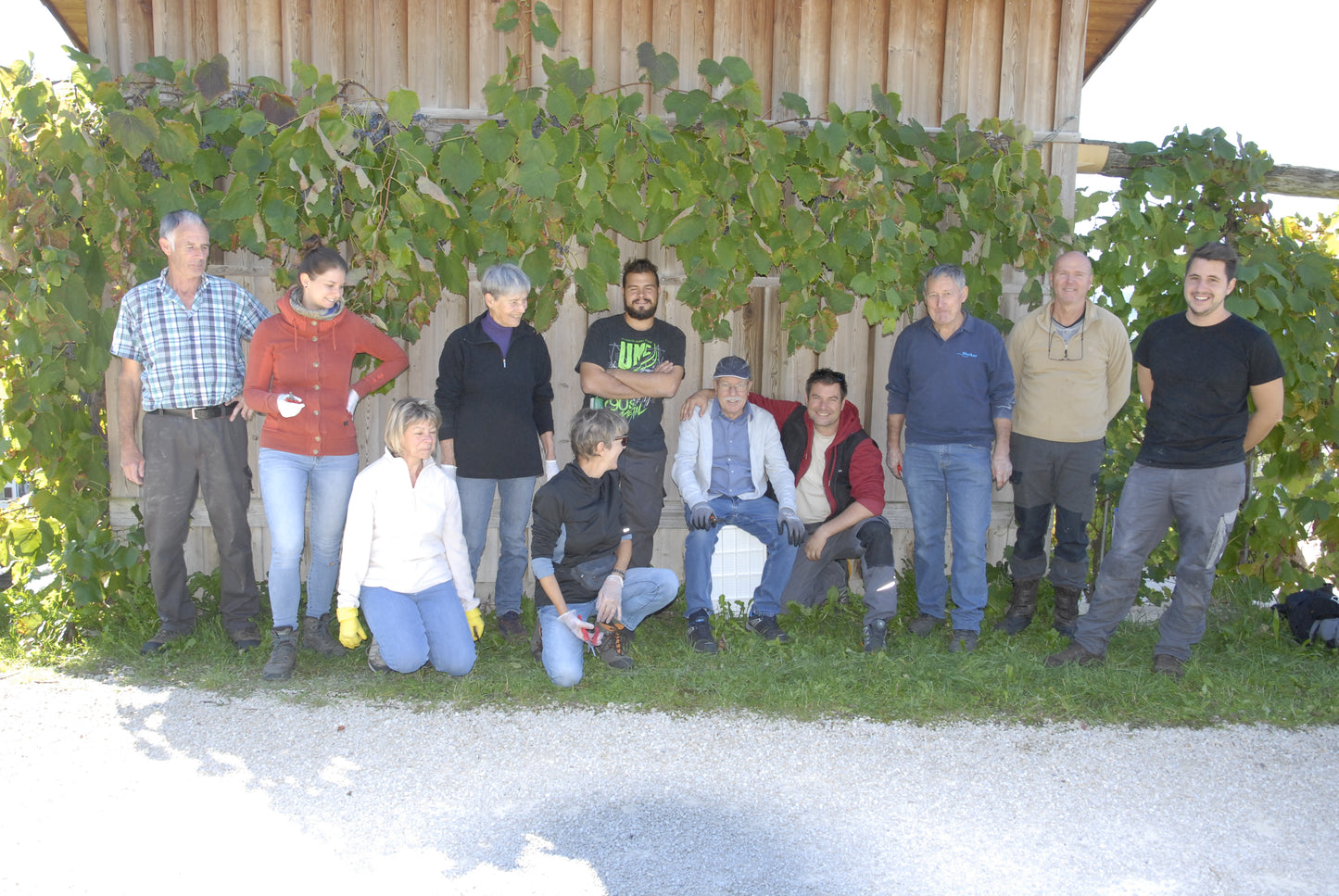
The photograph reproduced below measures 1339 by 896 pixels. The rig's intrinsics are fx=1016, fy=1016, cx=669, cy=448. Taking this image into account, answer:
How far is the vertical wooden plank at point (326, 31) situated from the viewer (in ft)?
16.1

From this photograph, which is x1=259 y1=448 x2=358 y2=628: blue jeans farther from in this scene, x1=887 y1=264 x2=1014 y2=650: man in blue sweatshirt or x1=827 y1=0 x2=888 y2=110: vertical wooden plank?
x1=827 y1=0 x2=888 y2=110: vertical wooden plank

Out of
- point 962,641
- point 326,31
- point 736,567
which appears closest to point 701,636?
point 736,567

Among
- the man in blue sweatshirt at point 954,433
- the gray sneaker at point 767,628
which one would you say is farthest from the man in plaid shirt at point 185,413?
the man in blue sweatshirt at point 954,433

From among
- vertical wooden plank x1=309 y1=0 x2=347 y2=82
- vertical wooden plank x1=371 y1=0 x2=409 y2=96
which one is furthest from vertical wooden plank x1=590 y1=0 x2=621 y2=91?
vertical wooden plank x1=309 y1=0 x2=347 y2=82

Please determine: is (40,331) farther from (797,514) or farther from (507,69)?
(797,514)

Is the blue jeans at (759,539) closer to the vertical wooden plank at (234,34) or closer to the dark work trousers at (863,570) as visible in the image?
the dark work trousers at (863,570)

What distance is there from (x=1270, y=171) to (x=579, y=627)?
4.04 meters

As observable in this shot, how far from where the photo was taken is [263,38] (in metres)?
4.89

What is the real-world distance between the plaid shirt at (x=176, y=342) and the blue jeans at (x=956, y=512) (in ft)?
9.88

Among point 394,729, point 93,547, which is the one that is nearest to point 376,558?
point 394,729

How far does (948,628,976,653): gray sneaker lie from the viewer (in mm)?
4402

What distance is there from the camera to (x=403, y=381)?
5047 millimetres

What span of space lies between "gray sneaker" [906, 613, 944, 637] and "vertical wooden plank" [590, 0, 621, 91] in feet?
9.65

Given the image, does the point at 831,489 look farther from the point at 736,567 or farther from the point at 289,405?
the point at 289,405
